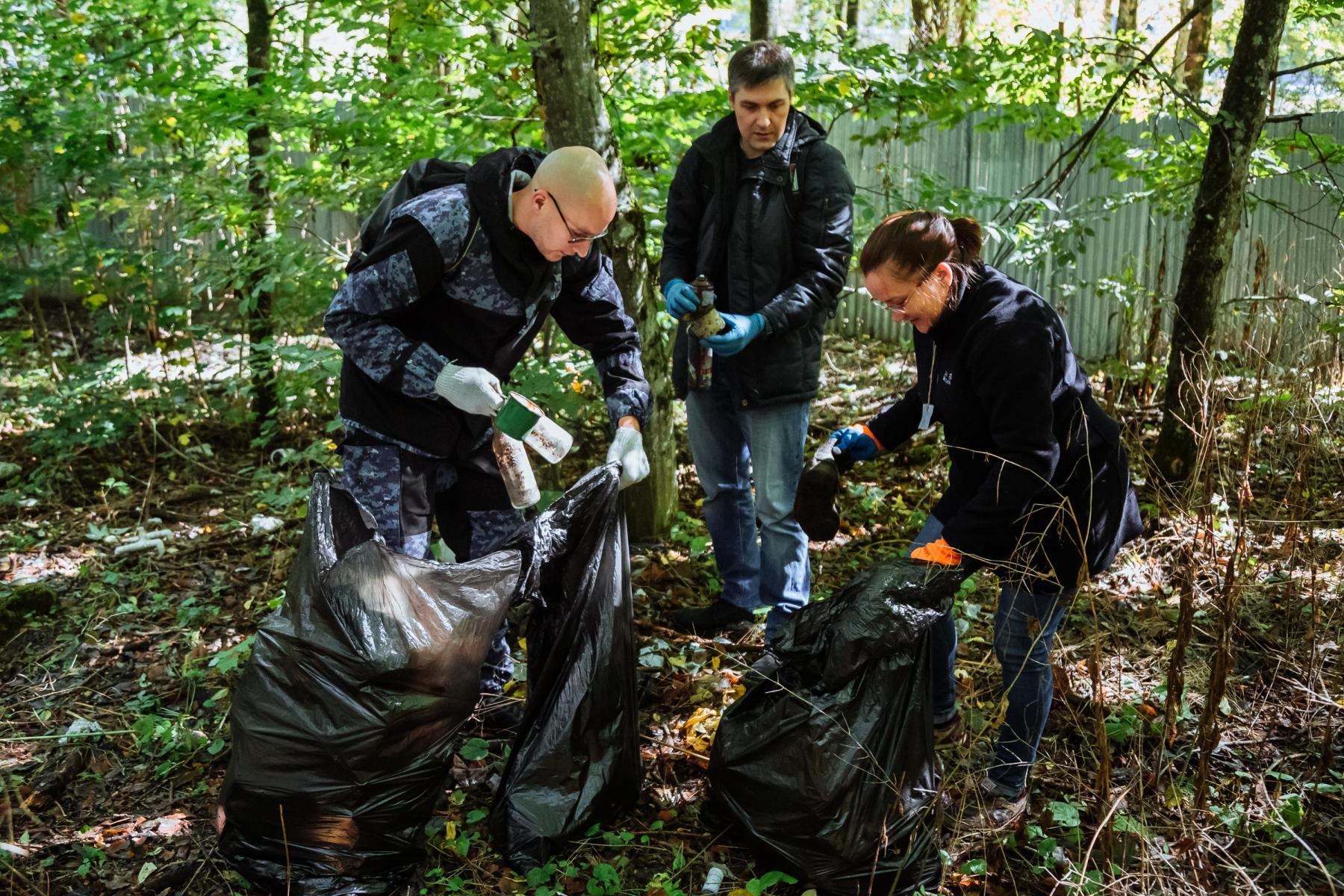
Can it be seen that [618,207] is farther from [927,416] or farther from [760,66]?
[927,416]

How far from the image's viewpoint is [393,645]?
→ 1.92 metres

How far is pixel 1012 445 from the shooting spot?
1978 mm

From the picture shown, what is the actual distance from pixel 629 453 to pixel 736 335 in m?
0.51

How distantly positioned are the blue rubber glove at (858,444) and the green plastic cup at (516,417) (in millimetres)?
815

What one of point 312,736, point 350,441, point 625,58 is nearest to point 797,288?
point 350,441

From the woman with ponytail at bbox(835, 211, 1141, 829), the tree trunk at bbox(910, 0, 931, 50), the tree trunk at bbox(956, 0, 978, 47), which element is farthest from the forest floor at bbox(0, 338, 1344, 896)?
the tree trunk at bbox(956, 0, 978, 47)

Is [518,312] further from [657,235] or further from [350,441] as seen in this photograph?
[657,235]

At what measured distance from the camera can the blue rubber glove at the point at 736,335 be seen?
Answer: 2.72 m

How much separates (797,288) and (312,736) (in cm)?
175

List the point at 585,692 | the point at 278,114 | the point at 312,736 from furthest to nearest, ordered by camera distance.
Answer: the point at 278,114
the point at 585,692
the point at 312,736

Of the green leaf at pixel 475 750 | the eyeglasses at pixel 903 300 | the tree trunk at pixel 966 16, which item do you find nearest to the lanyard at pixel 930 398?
the eyeglasses at pixel 903 300

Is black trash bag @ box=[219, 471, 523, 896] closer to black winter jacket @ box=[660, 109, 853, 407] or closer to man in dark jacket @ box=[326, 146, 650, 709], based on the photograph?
man in dark jacket @ box=[326, 146, 650, 709]

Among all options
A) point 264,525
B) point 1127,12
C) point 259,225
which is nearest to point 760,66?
point 264,525

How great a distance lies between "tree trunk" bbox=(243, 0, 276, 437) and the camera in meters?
4.57
